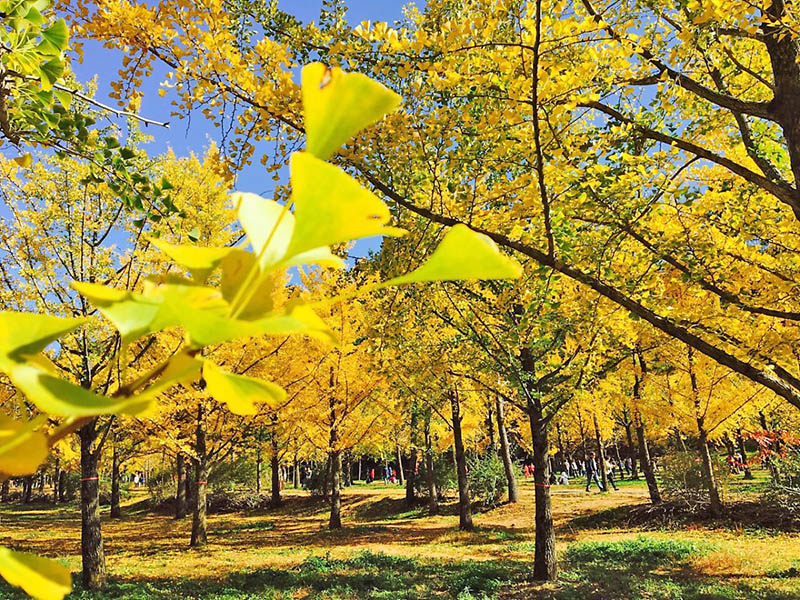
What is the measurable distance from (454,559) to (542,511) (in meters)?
2.79

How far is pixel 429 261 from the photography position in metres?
0.24

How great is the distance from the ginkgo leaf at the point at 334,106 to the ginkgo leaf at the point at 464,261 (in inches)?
2.6

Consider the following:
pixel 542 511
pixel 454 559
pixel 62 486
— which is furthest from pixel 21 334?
pixel 62 486

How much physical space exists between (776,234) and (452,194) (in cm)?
325

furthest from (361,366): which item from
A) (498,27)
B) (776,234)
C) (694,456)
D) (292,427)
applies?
(498,27)

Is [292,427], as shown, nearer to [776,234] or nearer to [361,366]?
[361,366]

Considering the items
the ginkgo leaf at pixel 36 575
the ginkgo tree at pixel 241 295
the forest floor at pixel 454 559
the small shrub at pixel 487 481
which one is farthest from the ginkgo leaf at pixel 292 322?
the small shrub at pixel 487 481

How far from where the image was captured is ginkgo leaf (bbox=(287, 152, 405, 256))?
0.72 ft

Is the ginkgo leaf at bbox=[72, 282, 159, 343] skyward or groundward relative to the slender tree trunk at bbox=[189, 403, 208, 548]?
skyward

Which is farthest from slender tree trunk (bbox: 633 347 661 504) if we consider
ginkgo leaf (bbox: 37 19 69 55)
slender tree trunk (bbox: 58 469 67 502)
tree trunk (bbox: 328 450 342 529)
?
slender tree trunk (bbox: 58 469 67 502)

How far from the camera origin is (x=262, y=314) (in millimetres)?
236

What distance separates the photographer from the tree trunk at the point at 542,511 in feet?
26.2

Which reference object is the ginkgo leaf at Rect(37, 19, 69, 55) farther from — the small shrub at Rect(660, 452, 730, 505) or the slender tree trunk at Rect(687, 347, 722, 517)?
the small shrub at Rect(660, 452, 730, 505)

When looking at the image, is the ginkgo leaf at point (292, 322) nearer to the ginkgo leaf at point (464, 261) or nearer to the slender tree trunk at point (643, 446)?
the ginkgo leaf at point (464, 261)
